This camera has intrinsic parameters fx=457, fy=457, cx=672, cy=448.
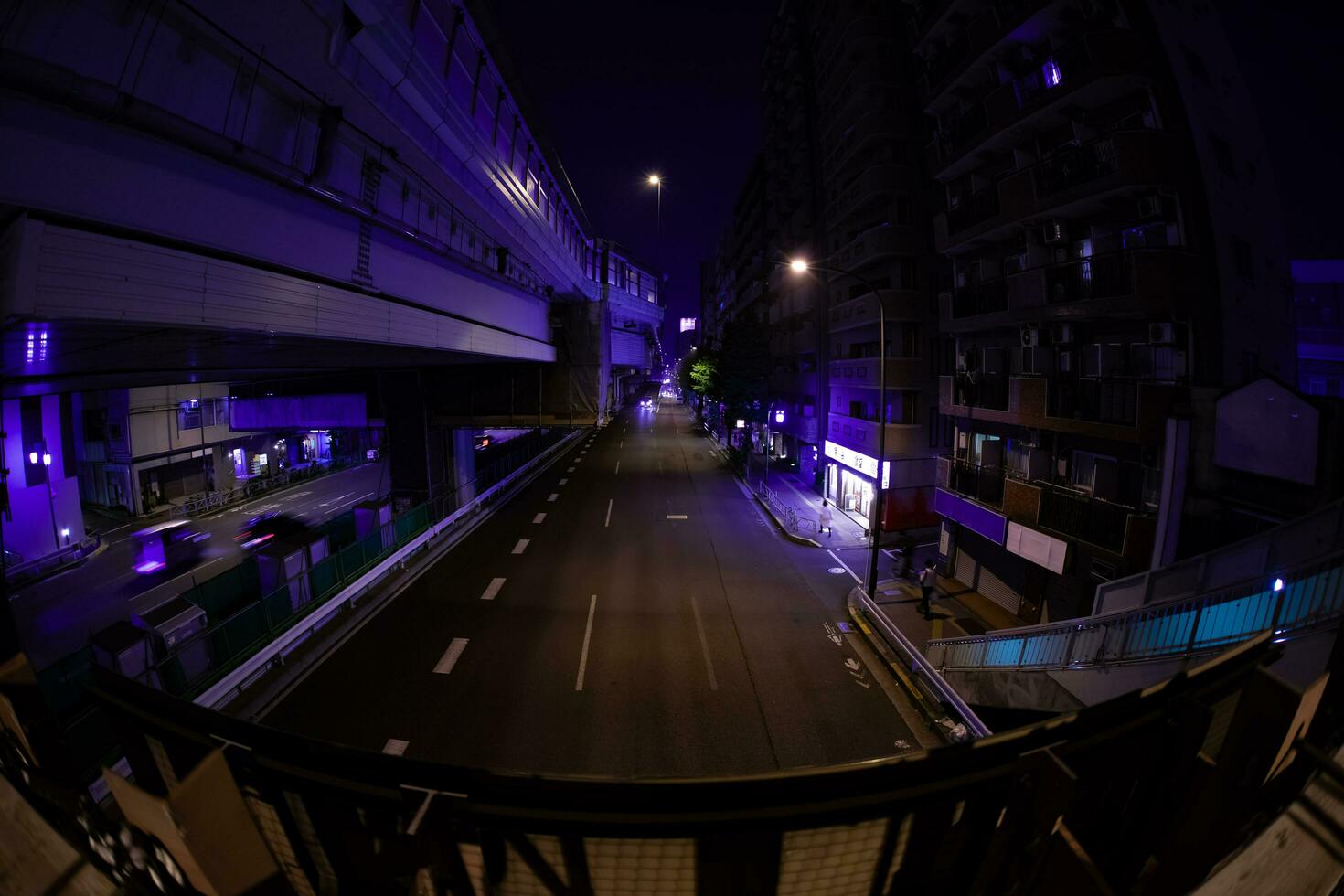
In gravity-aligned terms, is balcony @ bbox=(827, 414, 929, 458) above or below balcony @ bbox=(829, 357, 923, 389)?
below

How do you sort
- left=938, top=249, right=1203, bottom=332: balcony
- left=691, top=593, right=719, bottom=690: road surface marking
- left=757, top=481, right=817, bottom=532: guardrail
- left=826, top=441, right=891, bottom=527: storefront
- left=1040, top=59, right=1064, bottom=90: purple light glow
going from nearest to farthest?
1. left=691, top=593, right=719, bottom=690: road surface marking
2. left=938, top=249, right=1203, bottom=332: balcony
3. left=1040, top=59, right=1064, bottom=90: purple light glow
4. left=757, top=481, right=817, bottom=532: guardrail
5. left=826, top=441, right=891, bottom=527: storefront

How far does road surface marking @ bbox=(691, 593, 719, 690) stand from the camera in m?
9.91

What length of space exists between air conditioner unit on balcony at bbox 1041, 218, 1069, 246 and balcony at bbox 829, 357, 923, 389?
8549mm

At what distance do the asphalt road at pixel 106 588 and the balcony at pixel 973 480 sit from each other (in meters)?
23.3

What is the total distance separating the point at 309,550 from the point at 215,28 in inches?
413

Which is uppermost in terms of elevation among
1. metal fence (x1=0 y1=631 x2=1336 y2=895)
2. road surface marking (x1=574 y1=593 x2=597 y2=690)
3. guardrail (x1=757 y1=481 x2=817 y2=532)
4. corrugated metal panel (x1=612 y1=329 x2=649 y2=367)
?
corrugated metal panel (x1=612 y1=329 x2=649 y2=367)

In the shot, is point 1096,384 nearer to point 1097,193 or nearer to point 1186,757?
point 1097,193

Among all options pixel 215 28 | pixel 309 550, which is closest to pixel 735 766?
pixel 309 550

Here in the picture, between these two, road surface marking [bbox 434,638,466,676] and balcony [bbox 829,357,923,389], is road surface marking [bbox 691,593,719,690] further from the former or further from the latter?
balcony [bbox 829,357,923,389]

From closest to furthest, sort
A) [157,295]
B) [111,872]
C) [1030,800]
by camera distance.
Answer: [1030,800] → [111,872] → [157,295]

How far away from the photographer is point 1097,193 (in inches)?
466

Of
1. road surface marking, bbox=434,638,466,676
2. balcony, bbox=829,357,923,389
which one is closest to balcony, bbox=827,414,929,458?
balcony, bbox=829,357,923,389

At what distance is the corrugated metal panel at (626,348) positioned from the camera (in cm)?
3344

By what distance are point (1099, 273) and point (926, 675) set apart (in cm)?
1130
